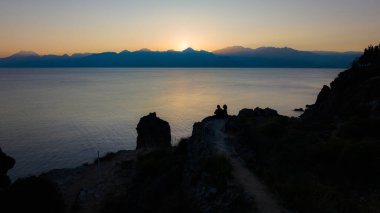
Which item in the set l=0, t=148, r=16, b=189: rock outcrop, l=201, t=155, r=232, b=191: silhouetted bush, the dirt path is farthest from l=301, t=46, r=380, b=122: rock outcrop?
l=0, t=148, r=16, b=189: rock outcrop

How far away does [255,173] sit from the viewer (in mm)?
18703

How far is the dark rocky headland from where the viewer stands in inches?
603

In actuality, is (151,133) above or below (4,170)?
below

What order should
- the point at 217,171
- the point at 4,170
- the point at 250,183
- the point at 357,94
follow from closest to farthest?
the point at 250,183 < the point at 217,171 < the point at 357,94 < the point at 4,170

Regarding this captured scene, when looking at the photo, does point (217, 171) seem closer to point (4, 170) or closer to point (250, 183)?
point (250, 183)

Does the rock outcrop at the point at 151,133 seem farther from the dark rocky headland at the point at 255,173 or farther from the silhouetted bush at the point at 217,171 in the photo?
the silhouetted bush at the point at 217,171

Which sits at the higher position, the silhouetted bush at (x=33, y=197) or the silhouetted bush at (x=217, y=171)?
the silhouetted bush at (x=217, y=171)

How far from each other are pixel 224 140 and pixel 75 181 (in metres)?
23.2

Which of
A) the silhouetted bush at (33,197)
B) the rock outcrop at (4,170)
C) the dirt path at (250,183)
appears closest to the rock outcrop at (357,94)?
the dirt path at (250,183)

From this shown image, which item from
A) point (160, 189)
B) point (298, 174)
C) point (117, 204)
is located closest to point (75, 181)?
point (117, 204)

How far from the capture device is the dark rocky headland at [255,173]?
15.3 m

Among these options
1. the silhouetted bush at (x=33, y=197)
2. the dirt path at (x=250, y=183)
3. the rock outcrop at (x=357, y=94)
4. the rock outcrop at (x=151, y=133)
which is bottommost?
the rock outcrop at (x=151, y=133)

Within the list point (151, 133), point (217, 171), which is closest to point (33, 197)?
point (217, 171)

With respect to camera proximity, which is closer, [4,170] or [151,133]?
[4,170]
